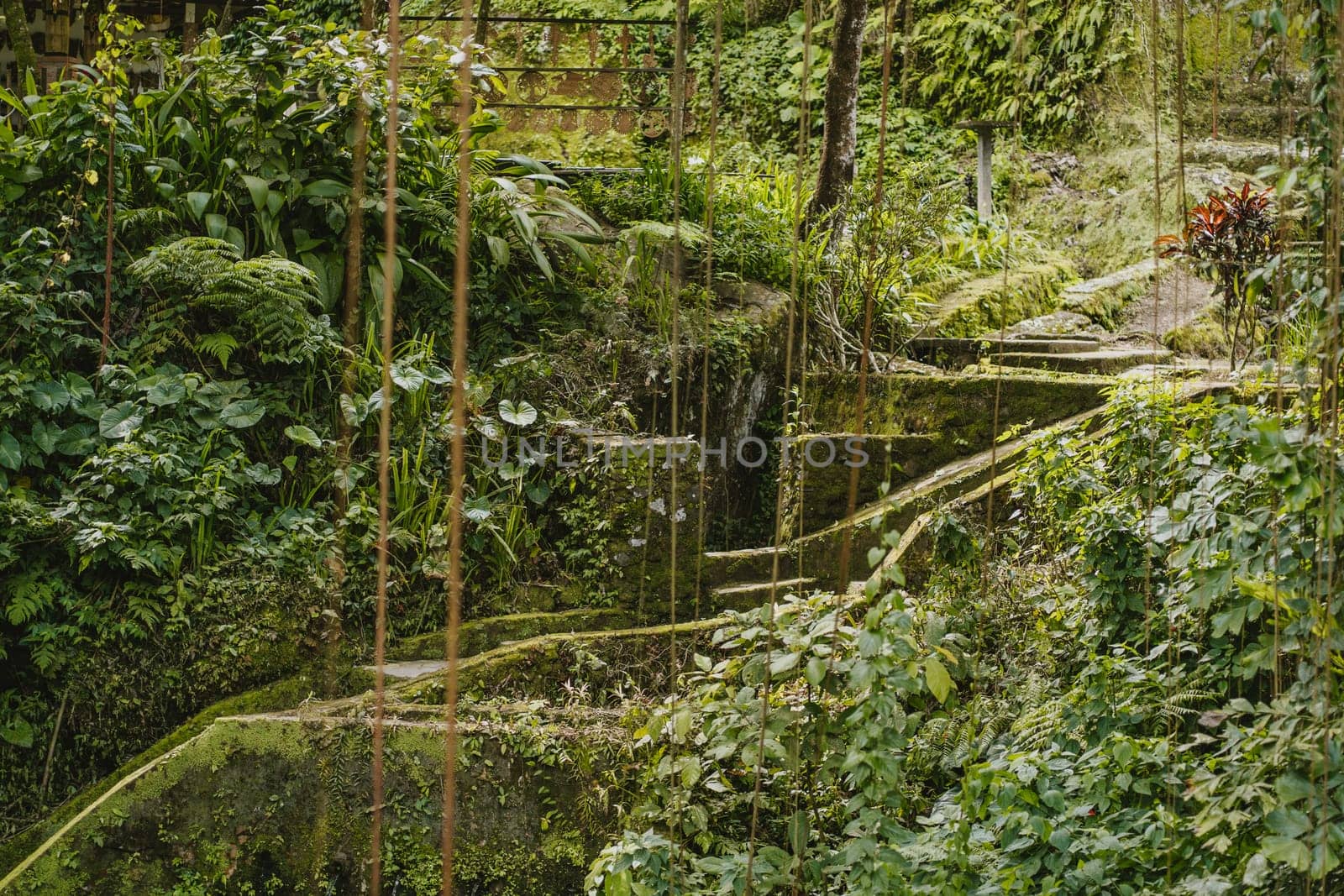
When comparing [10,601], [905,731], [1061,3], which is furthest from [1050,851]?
[1061,3]

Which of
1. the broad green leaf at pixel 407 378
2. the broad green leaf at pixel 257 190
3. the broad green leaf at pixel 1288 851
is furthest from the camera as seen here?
the broad green leaf at pixel 257 190

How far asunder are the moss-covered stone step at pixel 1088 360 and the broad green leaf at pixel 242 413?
3.67 m

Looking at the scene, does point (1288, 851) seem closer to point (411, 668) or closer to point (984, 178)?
point (411, 668)

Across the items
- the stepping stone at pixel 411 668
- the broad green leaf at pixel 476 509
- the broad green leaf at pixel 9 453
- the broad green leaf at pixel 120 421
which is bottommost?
the stepping stone at pixel 411 668

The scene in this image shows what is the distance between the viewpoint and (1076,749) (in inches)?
107

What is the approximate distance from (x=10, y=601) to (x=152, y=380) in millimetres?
1061

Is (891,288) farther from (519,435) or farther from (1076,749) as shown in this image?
(1076,749)

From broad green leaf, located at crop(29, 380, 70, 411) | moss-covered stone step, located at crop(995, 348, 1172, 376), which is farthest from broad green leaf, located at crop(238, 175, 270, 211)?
moss-covered stone step, located at crop(995, 348, 1172, 376)

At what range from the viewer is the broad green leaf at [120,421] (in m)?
4.47

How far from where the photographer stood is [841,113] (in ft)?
21.0

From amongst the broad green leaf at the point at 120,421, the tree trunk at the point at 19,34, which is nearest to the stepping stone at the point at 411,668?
the broad green leaf at the point at 120,421

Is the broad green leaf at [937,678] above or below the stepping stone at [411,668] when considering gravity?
above

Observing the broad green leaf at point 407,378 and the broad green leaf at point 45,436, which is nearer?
the broad green leaf at point 45,436

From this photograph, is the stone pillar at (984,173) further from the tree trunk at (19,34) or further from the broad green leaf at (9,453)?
the broad green leaf at (9,453)
